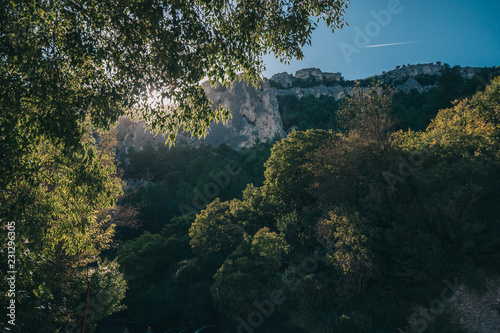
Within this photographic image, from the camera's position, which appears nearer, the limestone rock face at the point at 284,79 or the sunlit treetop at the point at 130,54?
the sunlit treetop at the point at 130,54

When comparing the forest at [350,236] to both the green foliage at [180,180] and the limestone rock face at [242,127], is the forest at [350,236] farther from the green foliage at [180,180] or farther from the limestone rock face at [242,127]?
the limestone rock face at [242,127]

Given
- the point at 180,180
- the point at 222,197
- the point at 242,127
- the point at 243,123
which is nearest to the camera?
the point at 222,197

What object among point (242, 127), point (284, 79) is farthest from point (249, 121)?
point (284, 79)

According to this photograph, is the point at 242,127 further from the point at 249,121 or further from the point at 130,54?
the point at 130,54

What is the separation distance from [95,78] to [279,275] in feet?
60.2

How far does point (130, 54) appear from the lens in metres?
5.43

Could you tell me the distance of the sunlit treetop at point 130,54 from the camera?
4996 millimetres

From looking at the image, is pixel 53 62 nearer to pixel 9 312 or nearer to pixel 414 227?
pixel 9 312

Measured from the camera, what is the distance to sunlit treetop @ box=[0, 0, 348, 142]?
197 inches

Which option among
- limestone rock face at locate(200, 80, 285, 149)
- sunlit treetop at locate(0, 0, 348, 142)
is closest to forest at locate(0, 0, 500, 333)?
sunlit treetop at locate(0, 0, 348, 142)

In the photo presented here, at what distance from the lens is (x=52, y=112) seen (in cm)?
514

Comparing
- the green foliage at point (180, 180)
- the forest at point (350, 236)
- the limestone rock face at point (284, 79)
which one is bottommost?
the forest at point (350, 236)

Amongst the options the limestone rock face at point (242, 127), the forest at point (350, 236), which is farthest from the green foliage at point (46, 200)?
the limestone rock face at point (242, 127)

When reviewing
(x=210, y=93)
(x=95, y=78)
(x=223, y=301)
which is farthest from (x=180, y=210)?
(x=210, y=93)
